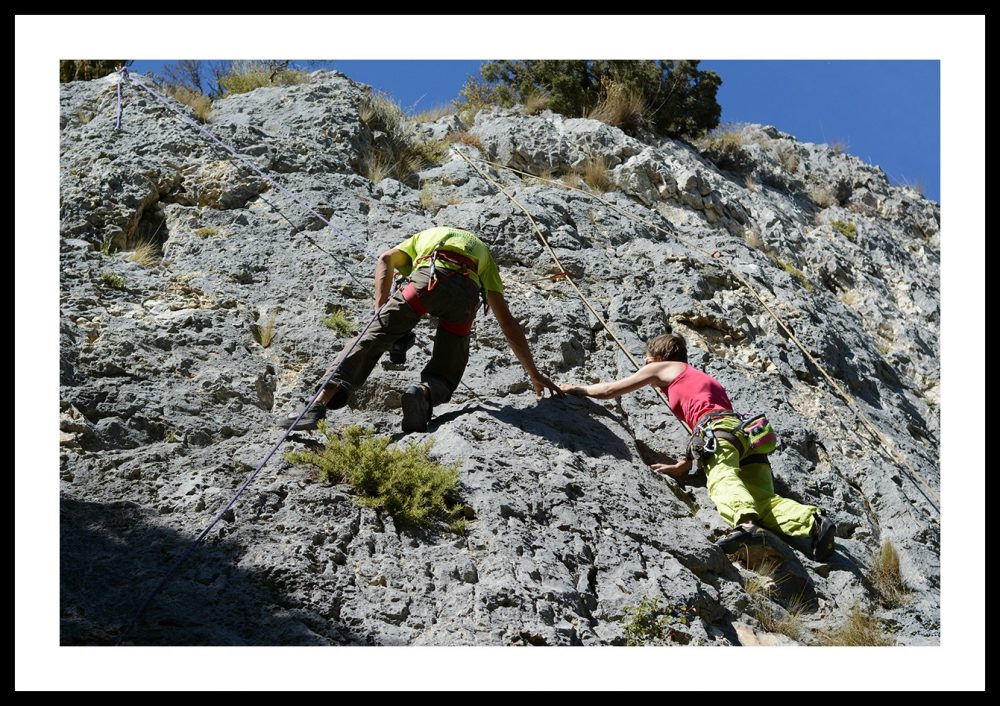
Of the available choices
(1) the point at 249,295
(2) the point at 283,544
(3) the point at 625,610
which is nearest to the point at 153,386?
(1) the point at 249,295

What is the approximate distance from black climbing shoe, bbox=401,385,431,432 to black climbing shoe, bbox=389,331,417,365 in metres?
0.32

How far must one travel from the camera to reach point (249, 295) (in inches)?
273

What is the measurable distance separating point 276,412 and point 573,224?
3.71 m

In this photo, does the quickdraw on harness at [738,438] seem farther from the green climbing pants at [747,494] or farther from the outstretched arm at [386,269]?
the outstretched arm at [386,269]

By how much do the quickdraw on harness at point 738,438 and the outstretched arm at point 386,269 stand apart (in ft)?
7.28

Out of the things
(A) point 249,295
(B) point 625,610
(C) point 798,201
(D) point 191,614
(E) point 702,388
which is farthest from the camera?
(C) point 798,201

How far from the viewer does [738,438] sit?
551cm

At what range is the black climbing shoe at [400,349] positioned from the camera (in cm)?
599

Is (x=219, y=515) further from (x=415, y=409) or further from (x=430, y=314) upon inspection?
(x=430, y=314)

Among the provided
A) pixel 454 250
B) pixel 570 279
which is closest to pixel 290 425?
pixel 454 250

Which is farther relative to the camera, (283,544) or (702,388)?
(702,388)

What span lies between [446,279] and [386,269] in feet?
1.52

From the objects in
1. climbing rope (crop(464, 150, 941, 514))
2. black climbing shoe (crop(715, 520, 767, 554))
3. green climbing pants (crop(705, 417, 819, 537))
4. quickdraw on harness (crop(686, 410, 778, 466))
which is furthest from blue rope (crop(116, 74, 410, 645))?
black climbing shoe (crop(715, 520, 767, 554))

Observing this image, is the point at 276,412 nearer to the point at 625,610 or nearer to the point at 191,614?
the point at 191,614
